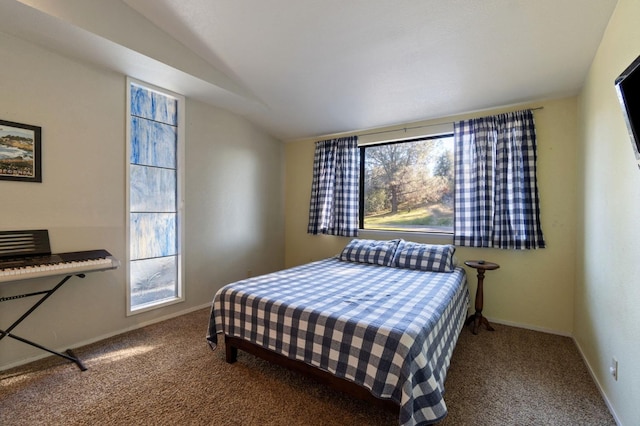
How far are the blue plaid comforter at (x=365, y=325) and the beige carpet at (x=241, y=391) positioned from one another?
0.26 meters

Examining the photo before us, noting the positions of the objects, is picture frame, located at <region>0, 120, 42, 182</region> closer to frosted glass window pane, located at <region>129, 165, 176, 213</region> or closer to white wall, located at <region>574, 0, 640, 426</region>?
frosted glass window pane, located at <region>129, 165, 176, 213</region>

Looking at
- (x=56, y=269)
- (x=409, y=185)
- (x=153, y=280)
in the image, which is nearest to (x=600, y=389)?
(x=409, y=185)

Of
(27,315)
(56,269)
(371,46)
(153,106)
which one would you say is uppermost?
(371,46)

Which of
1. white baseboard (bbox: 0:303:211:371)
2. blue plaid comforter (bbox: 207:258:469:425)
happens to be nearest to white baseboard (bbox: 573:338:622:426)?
blue plaid comforter (bbox: 207:258:469:425)

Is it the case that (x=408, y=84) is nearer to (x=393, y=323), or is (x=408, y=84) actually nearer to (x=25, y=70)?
(x=393, y=323)

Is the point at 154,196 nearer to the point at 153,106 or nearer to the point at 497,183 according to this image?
the point at 153,106

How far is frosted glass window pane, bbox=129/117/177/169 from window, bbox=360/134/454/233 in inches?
98.1

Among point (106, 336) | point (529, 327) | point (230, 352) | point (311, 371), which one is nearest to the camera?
point (311, 371)

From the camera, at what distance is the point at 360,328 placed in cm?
164

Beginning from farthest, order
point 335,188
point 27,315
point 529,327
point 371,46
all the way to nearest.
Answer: point 335,188
point 529,327
point 371,46
point 27,315

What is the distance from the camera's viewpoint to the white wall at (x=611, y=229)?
1547 millimetres

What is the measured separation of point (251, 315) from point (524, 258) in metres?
2.81

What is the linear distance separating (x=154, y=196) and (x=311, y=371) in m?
2.49

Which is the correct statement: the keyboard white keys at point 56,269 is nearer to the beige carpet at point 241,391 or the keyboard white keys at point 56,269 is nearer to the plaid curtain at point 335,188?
the beige carpet at point 241,391
